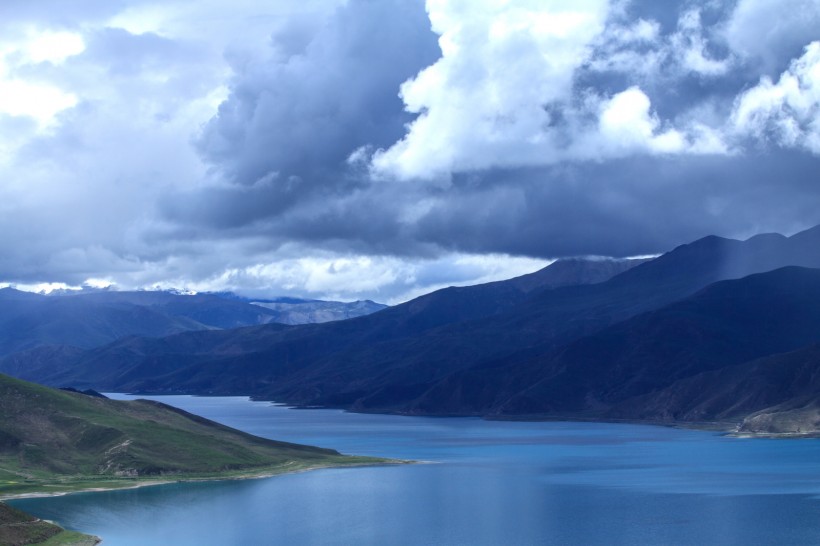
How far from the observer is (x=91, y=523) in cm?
15875

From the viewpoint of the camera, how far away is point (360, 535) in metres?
148

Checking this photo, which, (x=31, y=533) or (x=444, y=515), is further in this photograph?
(x=444, y=515)

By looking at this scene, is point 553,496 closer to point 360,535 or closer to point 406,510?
point 406,510

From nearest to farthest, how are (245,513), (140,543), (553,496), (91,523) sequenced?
1. (140,543)
2. (91,523)
3. (245,513)
4. (553,496)

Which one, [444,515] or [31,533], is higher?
[31,533]

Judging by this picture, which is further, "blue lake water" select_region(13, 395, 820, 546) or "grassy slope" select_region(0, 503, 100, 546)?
"blue lake water" select_region(13, 395, 820, 546)

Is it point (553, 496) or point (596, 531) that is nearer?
point (596, 531)

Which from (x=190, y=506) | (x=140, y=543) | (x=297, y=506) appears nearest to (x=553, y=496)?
(x=297, y=506)

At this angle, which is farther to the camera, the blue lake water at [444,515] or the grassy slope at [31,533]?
the blue lake water at [444,515]

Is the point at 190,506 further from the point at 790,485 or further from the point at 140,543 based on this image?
the point at 790,485

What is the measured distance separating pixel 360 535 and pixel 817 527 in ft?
188

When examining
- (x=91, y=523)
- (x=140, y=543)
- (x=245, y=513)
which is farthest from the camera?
(x=245, y=513)

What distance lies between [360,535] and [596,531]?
97.3 ft

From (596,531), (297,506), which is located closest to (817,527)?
(596,531)
